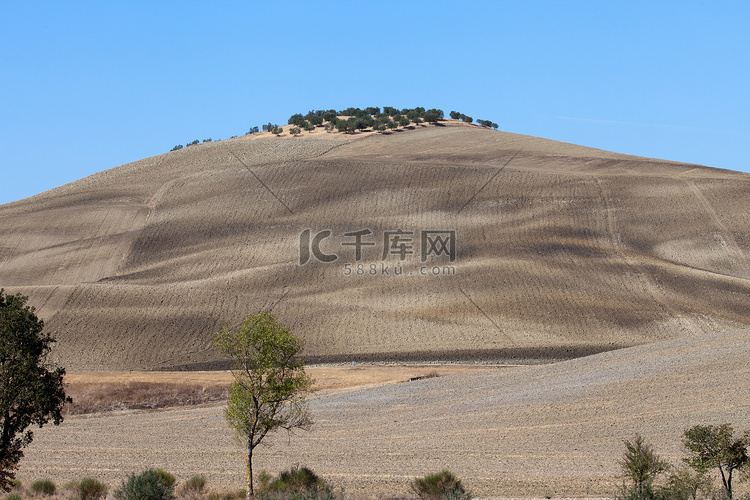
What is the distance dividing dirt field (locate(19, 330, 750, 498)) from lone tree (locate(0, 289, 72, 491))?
3.23 metres

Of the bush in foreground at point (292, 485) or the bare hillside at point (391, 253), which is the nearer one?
the bush in foreground at point (292, 485)

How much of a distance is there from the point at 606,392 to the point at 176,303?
44339 millimetres

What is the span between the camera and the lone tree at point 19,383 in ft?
67.5

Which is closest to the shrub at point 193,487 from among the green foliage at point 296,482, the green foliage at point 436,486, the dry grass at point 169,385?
the green foliage at point 296,482

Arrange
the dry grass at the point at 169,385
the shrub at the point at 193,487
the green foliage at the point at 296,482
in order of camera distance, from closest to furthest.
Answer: the green foliage at the point at 296,482
the shrub at the point at 193,487
the dry grass at the point at 169,385

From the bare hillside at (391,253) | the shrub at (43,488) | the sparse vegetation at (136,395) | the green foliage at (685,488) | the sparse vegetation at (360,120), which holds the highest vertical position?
the sparse vegetation at (360,120)

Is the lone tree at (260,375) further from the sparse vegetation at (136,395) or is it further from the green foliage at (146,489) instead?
the sparse vegetation at (136,395)

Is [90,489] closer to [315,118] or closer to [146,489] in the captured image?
[146,489]

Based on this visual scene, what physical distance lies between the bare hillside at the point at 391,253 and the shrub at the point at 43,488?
113 ft

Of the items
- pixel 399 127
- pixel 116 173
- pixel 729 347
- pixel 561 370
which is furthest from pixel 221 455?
pixel 399 127

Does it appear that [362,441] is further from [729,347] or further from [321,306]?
[321,306]

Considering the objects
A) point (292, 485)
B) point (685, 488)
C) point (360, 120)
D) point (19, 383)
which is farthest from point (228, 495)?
point (360, 120)

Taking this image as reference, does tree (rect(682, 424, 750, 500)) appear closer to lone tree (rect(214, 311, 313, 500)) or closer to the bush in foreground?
the bush in foreground

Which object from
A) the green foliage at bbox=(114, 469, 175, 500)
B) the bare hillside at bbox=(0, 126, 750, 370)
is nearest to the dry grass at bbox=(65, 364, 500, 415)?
the bare hillside at bbox=(0, 126, 750, 370)
